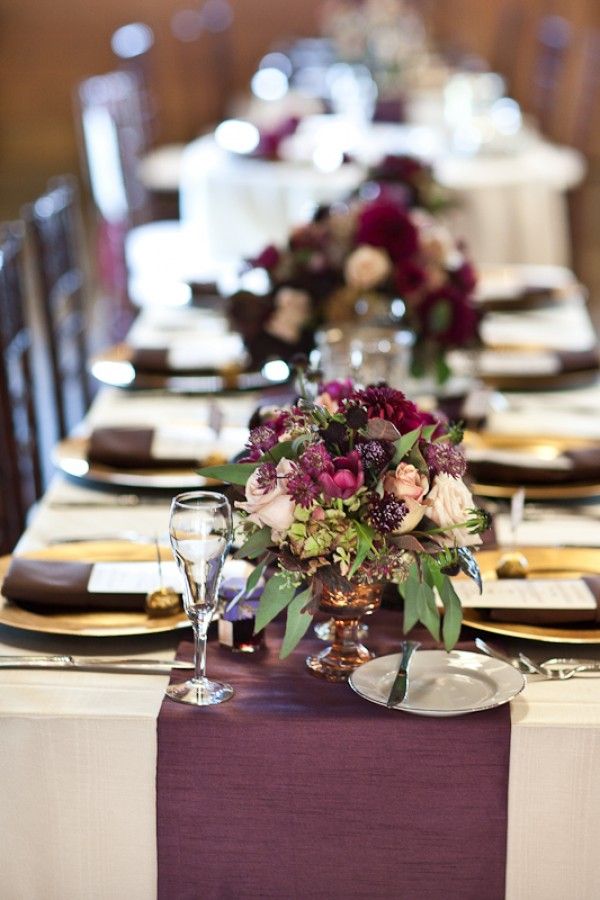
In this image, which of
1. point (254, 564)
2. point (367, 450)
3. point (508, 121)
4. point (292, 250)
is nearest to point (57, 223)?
point (292, 250)

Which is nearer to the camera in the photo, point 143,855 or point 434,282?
point 143,855

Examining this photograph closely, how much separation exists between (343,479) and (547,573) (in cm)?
51

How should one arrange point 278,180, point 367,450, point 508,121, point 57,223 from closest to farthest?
point 367,450, point 57,223, point 278,180, point 508,121

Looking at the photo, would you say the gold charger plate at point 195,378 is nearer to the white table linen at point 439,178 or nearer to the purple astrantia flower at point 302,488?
the purple astrantia flower at point 302,488

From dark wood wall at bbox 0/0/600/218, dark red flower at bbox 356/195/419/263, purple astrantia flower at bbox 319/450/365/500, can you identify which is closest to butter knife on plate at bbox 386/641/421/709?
purple astrantia flower at bbox 319/450/365/500

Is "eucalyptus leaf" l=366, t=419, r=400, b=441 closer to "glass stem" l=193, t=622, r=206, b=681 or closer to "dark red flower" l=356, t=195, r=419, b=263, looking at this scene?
"glass stem" l=193, t=622, r=206, b=681

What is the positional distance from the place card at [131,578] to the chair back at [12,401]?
2.46 feet

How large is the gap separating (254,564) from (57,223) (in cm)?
178

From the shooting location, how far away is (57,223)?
129 inches

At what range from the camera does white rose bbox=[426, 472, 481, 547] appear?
137 cm

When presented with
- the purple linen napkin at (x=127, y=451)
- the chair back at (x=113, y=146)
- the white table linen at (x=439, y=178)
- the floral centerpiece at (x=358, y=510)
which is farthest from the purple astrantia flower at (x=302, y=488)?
the chair back at (x=113, y=146)

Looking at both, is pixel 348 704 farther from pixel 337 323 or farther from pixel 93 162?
pixel 93 162

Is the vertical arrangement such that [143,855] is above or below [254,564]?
below

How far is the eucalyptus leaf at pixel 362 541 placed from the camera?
4.42 feet
